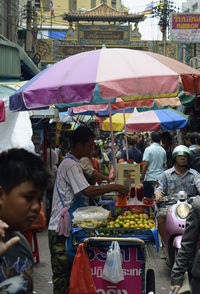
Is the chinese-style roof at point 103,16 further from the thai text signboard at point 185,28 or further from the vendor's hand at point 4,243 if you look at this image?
the vendor's hand at point 4,243

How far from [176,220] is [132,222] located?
50.2 inches

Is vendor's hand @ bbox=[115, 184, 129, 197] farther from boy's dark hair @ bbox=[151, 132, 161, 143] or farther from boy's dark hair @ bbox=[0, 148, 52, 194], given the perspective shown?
boy's dark hair @ bbox=[151, 132, 161, 143]

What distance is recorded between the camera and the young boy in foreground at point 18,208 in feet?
5.91

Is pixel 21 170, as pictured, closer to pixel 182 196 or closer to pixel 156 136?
pixel 182 196

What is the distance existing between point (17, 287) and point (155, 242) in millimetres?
2776

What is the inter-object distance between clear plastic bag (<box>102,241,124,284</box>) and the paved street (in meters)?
1.15

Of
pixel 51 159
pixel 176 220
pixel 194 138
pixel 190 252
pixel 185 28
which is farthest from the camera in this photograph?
pixel 185 28

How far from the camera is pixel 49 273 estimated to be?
684 centimetres

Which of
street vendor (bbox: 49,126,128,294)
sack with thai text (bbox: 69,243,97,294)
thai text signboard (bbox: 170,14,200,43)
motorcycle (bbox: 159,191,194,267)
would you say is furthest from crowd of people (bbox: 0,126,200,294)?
thai text signboard (bbox: 170,14,200,43)

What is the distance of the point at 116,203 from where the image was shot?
17.3ft

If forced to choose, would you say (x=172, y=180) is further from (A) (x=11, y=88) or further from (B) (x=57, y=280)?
(A) (x=11, y=88)

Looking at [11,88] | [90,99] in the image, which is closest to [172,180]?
[90,99]

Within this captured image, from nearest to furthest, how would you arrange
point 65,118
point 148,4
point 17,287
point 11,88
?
point 17,287, point 11,88, point 65,118, point 148,4

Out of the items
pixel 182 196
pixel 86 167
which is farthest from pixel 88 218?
pixel 182 196
